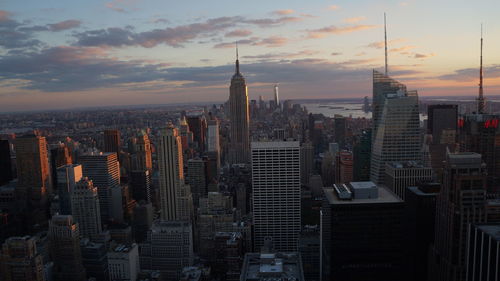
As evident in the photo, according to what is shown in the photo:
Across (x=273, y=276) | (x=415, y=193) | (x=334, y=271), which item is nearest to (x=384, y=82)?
(x=415, y=193)

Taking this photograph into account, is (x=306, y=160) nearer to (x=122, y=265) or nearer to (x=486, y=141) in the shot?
(x=486, y=141)

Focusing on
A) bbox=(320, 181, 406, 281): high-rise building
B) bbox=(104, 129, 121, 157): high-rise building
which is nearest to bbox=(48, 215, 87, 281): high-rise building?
bbox=(320, 181, 406, 281): high-rise building

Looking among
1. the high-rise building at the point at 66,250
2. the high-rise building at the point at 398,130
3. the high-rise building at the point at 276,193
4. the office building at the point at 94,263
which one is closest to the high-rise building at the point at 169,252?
the office building at the point at 94,263

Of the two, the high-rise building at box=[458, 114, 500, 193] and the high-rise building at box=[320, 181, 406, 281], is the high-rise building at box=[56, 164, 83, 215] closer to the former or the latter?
the high-rise building at box=[320, 181, 406, 281]

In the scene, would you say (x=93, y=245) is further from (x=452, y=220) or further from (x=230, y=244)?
(x=452, y=220)

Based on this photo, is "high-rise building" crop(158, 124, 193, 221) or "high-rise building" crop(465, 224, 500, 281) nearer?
"high-rise building" crop(465, 224, 500, 281)

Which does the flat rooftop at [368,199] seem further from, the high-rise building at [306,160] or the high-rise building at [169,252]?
the high-rise building at [306,160]
